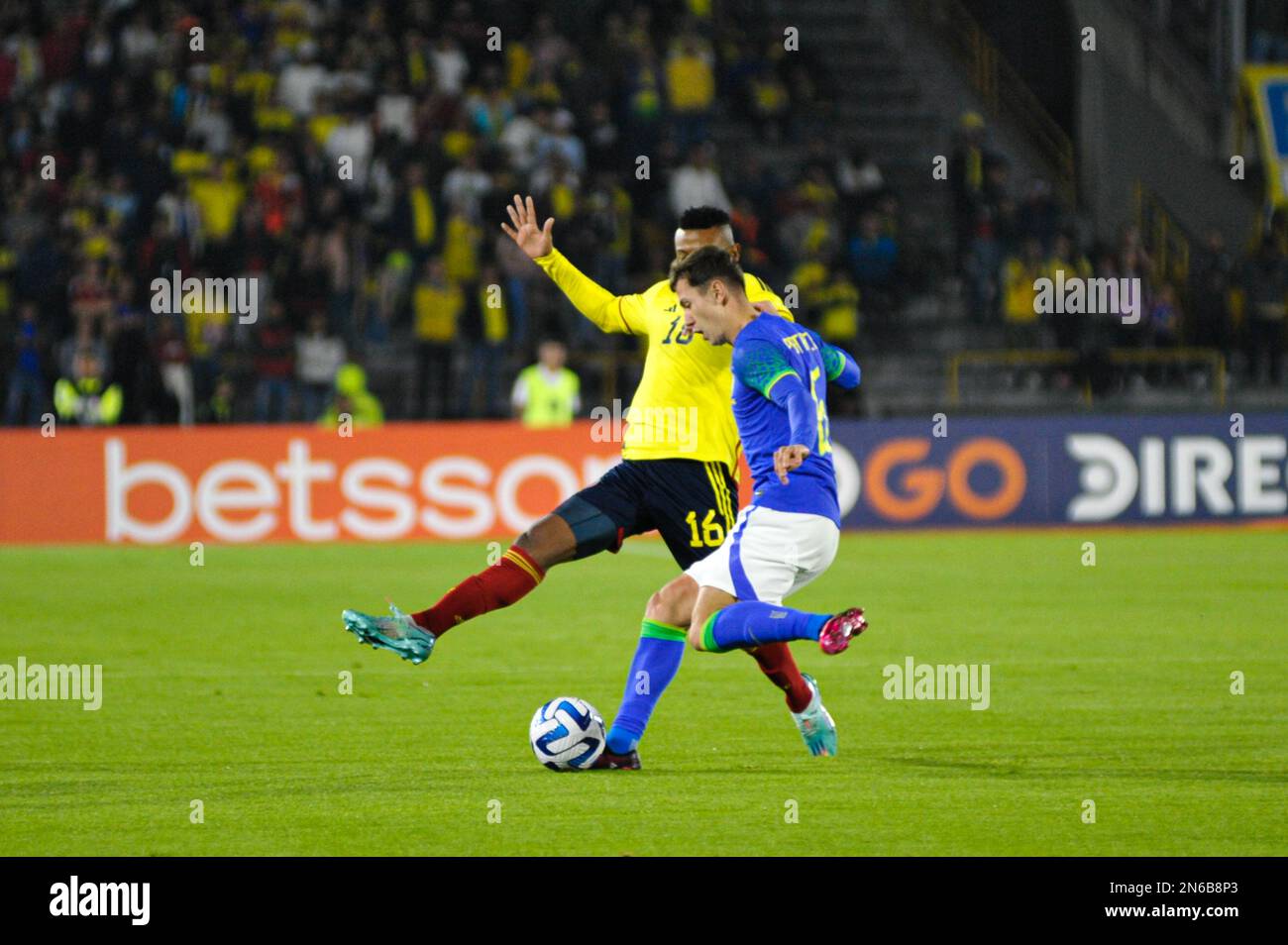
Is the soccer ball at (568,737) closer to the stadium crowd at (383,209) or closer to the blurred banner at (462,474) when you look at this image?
the blurred banner at (462,474)

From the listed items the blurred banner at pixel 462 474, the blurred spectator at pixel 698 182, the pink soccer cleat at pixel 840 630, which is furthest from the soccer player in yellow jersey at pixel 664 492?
the blurred spectator at pixel 698 182

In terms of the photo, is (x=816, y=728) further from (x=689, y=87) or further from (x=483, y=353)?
(x=689, y=87)

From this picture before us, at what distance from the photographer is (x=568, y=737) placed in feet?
26.5

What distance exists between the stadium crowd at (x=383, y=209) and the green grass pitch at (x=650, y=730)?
592cm

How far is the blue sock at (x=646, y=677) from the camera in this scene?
8.23 m

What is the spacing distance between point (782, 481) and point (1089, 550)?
11.7 metres

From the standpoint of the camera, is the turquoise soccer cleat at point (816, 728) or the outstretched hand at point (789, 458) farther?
the turquoise soccer cleat at point (816, 728)

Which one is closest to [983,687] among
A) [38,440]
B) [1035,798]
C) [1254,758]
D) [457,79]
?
[1254,758]

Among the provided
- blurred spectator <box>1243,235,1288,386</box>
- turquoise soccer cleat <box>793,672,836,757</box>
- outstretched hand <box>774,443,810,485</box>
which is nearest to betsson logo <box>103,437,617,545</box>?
blurred spectator <box>1243,235,1288,386</box>

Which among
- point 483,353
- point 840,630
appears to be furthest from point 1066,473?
point 840,630

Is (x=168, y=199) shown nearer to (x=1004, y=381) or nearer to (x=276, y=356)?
(x=276, y=356)
